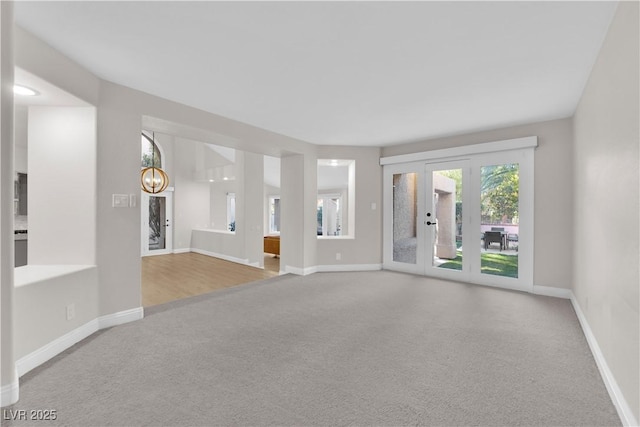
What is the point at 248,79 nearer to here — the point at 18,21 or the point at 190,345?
the point at 18,21

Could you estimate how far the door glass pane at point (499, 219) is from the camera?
4316mm

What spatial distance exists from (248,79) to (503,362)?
129 inches

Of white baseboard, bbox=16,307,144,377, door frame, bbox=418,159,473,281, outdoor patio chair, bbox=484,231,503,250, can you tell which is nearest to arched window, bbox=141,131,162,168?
white baseboard, bbox=16,307,144,377

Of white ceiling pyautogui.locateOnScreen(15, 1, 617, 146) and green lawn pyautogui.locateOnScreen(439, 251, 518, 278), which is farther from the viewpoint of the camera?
green lawn pyautogui.locateOnScreen(439, 251, 518, 278)

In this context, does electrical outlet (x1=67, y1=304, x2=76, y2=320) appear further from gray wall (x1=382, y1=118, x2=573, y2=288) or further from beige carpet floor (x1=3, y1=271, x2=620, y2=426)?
gray wall (x1=382, y1=118, x2=573, y2=288)

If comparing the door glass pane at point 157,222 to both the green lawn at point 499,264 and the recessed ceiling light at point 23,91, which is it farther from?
the green lawn at point 499,264

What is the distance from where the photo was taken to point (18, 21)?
6.44 ft

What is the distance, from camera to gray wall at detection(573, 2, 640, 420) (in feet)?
5.03

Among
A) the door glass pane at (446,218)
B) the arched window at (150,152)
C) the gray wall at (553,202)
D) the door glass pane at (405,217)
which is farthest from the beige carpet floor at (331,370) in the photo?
the arched window at (150,152)

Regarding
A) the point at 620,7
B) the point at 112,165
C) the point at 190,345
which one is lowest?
the point at 190,345

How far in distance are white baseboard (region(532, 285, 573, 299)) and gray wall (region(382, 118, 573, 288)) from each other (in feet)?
0.17

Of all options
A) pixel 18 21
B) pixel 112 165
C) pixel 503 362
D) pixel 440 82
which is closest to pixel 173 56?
pixel 18 21

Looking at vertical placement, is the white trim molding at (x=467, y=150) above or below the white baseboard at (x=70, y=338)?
above

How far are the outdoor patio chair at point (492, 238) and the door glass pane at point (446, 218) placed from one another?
1.25ft
